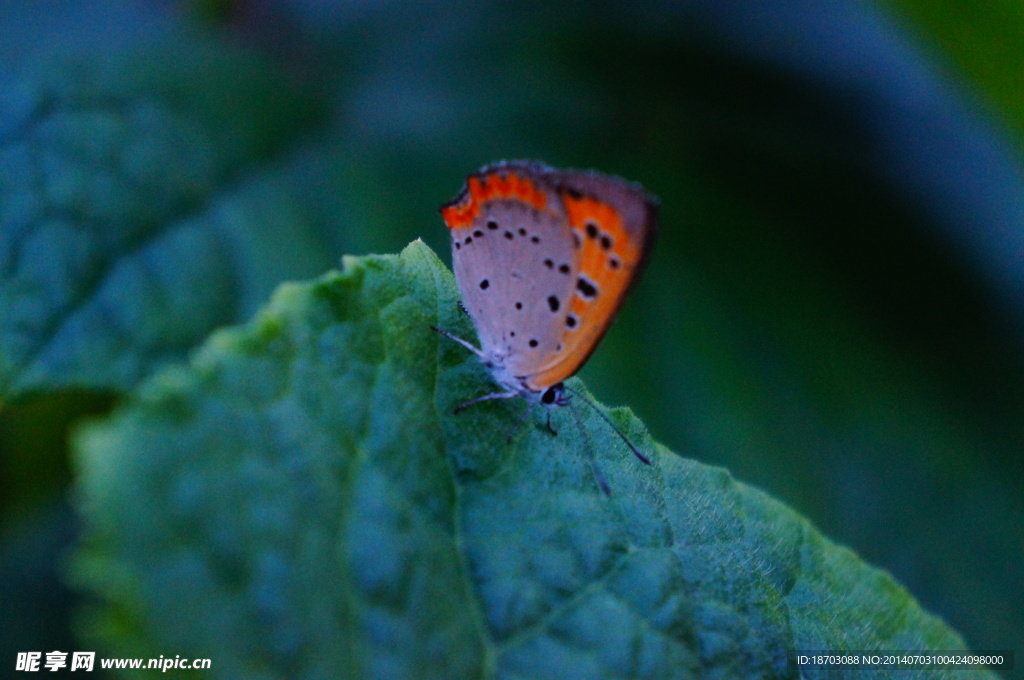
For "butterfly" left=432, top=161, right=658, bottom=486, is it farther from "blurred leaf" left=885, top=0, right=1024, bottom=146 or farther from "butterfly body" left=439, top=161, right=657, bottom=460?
"blurred leaf" left=885, top=0, right=1024, bottom=146

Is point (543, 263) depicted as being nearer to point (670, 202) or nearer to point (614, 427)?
point (614, 427)

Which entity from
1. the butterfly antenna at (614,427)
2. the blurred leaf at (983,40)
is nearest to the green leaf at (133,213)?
the butterfly antenna at (614,427)

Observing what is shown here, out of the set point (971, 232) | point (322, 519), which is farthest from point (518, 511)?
point (971, 232)

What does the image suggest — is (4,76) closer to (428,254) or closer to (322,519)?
(428,254)

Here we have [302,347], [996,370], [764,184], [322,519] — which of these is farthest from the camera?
[764,184]

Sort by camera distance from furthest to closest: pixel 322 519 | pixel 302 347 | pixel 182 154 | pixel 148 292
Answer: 1. pixel 182 154
2. pixel 148 292
3. pixel 302 347
4. pixel 322 519

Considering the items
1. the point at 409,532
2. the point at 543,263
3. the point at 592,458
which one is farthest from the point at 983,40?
the point at 409,532

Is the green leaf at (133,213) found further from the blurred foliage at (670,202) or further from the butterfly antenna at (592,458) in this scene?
the butterfly antenna at (592,458)
